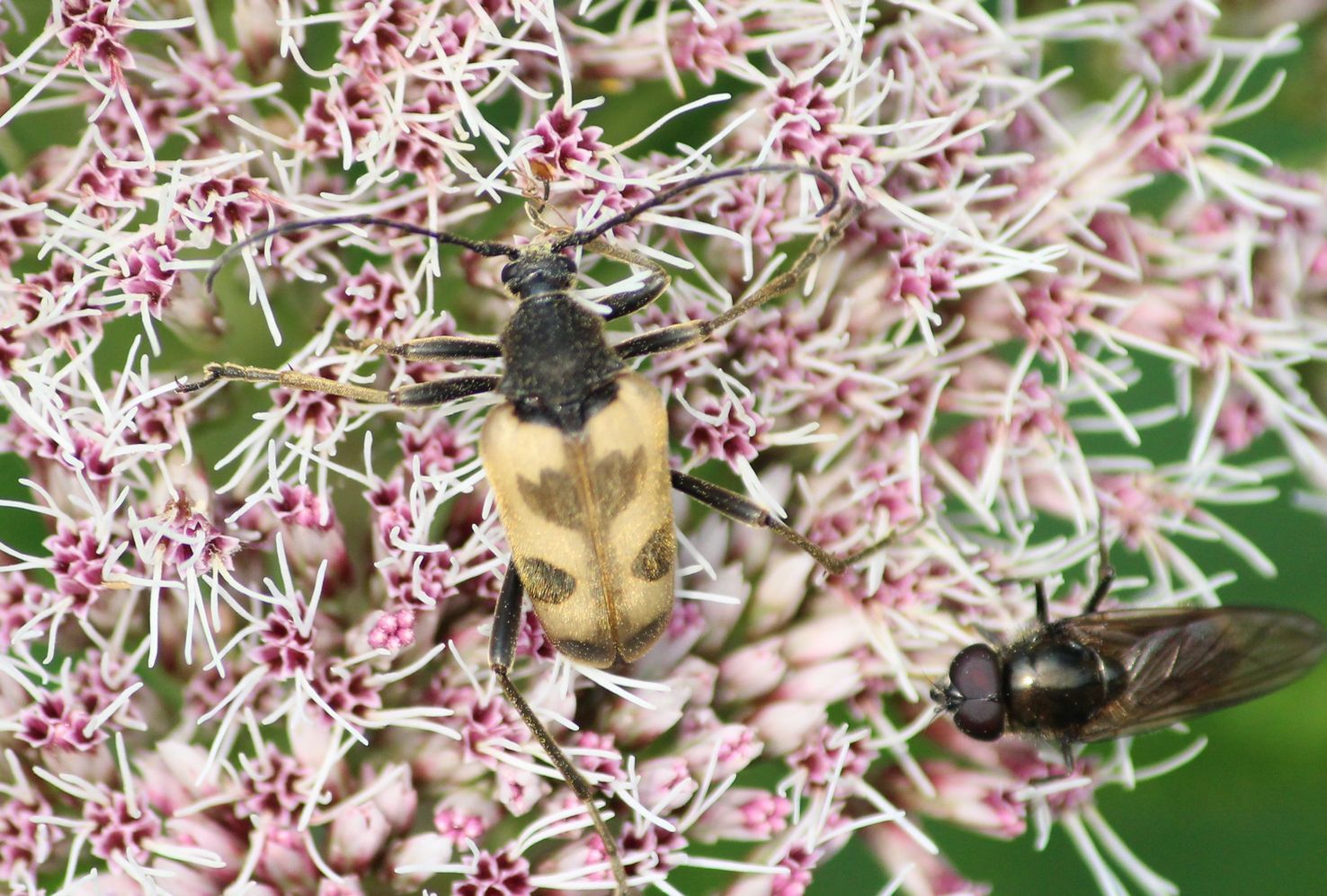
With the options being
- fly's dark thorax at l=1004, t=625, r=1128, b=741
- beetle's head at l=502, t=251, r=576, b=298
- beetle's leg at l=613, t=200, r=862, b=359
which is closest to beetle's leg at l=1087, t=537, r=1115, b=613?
fly's dark thorax at l=1004, t=625, r=1128, b=741

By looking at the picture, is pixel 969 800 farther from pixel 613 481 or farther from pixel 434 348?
pixel 434 348

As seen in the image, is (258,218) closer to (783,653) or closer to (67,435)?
(67,435)

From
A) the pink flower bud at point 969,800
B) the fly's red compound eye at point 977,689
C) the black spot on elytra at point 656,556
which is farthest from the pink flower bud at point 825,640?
the black spot on elytra at point 656,556

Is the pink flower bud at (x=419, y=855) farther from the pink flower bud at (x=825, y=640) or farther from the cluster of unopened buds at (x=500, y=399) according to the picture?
the pink flower bud at (x=825, y=640)

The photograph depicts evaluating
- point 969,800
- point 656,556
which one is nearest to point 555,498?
point 656,556

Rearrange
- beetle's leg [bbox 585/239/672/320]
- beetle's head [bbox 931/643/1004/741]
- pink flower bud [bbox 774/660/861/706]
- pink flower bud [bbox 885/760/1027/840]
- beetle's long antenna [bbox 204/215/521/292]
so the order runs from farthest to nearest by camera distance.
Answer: pink flower bud [bbox 885/760/1027/840] < pink flower bud [bbox 774/660/861/706] < beetle's head [bbox 931/643/1004/741] < beetle's leg [bbox 585/239/672/320] < beetle's long antenna [bbox 204/215/521/292]

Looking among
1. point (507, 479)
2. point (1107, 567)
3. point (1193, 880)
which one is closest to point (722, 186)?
point (507, 479)

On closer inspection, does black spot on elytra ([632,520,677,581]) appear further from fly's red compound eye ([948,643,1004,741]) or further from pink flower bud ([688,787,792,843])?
fly's red compound eye ([948,643,1004,741])
